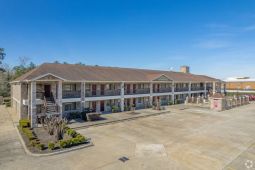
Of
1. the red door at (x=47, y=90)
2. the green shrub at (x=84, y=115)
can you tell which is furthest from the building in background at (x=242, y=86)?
the red door at (x=47, y=90)

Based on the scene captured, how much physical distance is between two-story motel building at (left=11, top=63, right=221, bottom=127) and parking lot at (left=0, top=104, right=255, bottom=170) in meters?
4.40

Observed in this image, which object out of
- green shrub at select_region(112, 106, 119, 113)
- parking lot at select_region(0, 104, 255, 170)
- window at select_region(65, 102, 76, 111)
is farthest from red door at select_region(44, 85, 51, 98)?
green shrub at select_region(112, 106, 119, 113)

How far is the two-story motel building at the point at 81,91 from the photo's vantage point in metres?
22.1

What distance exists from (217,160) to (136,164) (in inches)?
220

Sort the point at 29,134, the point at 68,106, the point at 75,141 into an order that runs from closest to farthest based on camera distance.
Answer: the point at 75,141 < the point at 29,134 < the point at 68,106

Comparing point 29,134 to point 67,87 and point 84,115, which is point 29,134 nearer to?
point 84,115

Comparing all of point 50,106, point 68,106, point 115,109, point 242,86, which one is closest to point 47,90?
point 50,106

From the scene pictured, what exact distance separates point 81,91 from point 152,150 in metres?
15.1

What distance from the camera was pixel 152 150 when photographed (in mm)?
14258

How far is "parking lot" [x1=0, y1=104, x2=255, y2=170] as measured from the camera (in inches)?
468

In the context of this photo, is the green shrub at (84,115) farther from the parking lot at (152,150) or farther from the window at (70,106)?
the parking lot at (152,150)

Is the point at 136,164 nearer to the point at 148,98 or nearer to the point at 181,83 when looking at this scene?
the point at 148,98

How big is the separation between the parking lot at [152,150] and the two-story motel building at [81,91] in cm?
440

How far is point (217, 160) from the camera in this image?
1265cm
